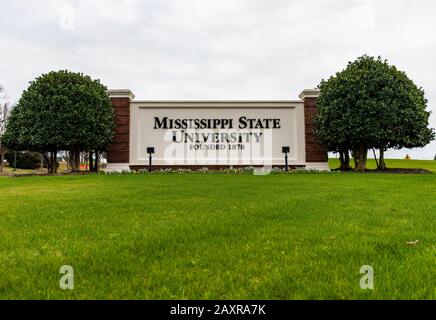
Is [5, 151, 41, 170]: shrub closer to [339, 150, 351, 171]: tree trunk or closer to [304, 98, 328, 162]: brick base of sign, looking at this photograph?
[304, 98, 328, 162]: brick base of sign

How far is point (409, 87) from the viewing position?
68.6 ft

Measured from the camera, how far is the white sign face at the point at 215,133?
24491 millimetres

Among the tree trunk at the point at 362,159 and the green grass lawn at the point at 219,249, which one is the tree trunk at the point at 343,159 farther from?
the green grass lawn at the point at 219,249

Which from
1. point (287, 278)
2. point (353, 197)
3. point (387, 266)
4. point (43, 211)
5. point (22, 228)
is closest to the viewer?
point (287, 278)

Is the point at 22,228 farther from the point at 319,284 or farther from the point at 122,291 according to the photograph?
the point at 319,284

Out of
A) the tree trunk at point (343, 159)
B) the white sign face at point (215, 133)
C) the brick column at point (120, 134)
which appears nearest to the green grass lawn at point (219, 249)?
the white sign face at point (215, 133)

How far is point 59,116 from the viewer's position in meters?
20.7

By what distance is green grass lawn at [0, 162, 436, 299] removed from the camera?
3396 mm

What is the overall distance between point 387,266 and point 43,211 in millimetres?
6355

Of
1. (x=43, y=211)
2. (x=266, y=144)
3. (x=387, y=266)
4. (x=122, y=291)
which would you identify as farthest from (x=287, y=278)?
(x=266, y=144)

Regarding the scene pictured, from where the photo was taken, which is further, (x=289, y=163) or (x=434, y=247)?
(x=289, y=163)

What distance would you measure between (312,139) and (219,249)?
69.5 feet

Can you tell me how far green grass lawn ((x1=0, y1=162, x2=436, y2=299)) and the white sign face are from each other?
52.1 ft

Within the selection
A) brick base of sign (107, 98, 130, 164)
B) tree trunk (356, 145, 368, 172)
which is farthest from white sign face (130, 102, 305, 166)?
tree trunk (356, 145, 368, 172)
